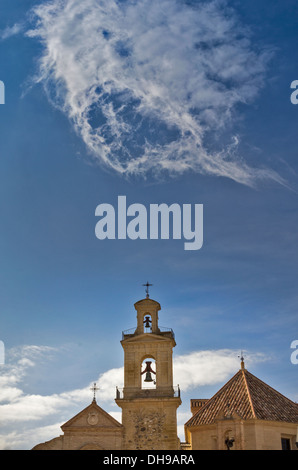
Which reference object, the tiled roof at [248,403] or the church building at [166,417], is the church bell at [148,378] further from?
the tiled roof at [248,403]

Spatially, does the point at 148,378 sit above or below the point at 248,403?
above

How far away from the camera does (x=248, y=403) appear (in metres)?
37.3

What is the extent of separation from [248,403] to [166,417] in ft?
19.8

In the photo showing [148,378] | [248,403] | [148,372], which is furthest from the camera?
[148,372]

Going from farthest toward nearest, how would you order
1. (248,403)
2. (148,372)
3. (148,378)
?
(148,372), (148,378), (248,403)

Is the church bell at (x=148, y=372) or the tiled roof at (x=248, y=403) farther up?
the church bell at (x=148, y=372)

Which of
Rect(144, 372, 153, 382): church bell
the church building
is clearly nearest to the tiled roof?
the church building

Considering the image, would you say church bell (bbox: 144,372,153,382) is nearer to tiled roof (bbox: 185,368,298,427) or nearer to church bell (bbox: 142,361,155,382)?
church bell (bbox: 142,361,155,382)

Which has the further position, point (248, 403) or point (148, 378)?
point (148, 378)

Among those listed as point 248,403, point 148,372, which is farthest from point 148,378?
point 248,403

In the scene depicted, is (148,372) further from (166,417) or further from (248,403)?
(248,403)

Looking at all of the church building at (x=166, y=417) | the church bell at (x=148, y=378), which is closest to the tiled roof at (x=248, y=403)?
the church building at (x=166, y=417)

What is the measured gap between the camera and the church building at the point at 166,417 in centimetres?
3575
